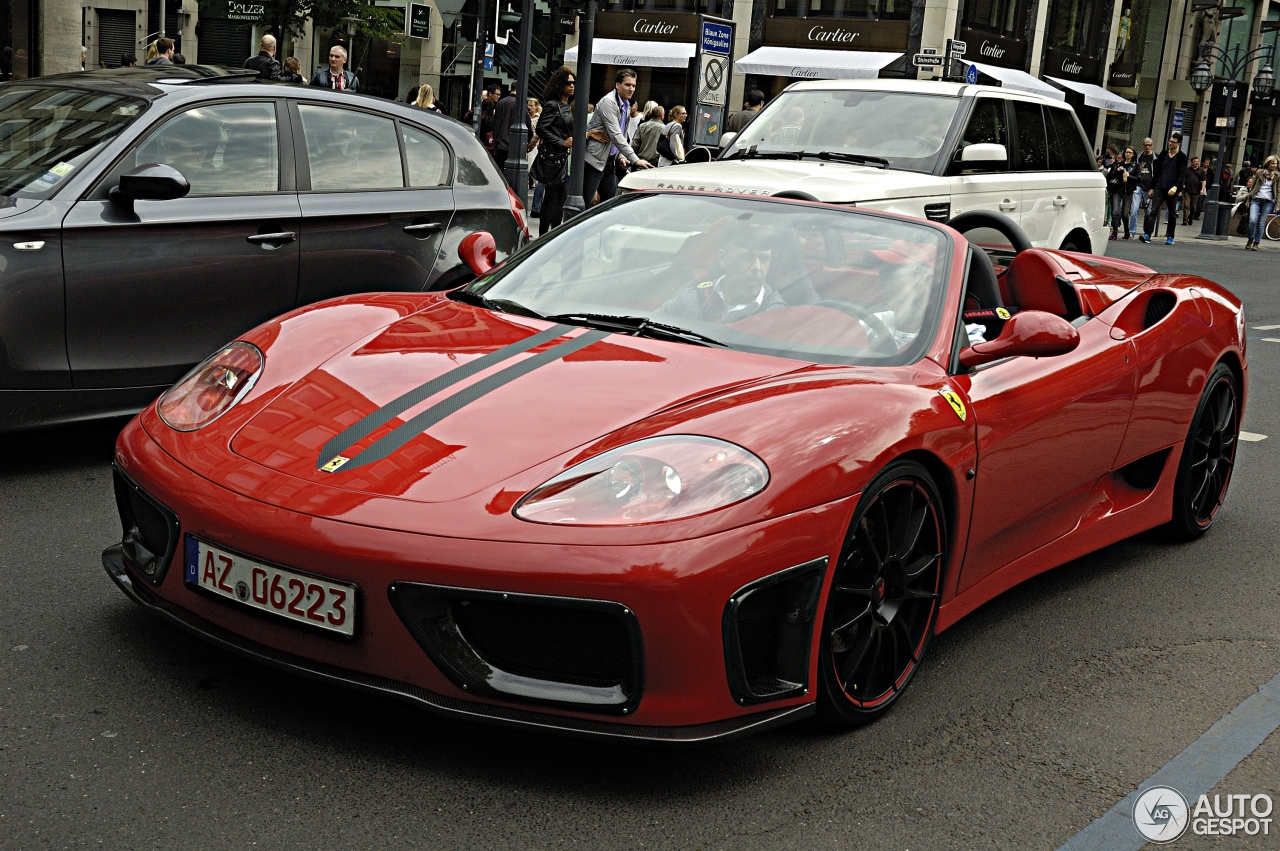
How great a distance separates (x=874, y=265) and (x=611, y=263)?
759mm

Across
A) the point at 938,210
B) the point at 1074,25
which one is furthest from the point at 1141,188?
the point at 938,210

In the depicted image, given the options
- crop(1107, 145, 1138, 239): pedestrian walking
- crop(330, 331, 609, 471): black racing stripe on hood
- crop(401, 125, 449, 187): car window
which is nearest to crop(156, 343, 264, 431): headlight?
crop(330, 331, 609, 471): black racing stripe on hood

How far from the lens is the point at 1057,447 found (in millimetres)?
4031

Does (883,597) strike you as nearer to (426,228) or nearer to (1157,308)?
(1157,308)

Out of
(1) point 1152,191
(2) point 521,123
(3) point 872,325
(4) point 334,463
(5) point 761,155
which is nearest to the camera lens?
(4) point 334,463

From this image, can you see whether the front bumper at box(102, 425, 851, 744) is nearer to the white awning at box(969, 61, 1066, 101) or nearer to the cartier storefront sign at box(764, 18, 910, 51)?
the white awning at box(969, 61, 1066, 101)

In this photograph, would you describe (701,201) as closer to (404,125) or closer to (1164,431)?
(1164,431)

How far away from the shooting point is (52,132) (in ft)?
17.6

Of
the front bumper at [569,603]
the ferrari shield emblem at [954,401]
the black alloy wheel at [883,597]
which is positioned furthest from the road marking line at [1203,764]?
the ferrari shield emblem at [954,401]

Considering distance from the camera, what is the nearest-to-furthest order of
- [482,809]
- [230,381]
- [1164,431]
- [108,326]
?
[482,809], [230,381], [1164,431], [108,326]

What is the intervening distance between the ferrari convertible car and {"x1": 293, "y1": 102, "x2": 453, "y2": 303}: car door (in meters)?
1.48

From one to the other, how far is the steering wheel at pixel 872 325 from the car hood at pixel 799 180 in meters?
3.93

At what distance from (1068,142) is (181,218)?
7.21 m

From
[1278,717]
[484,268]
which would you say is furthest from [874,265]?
[1278,717]
